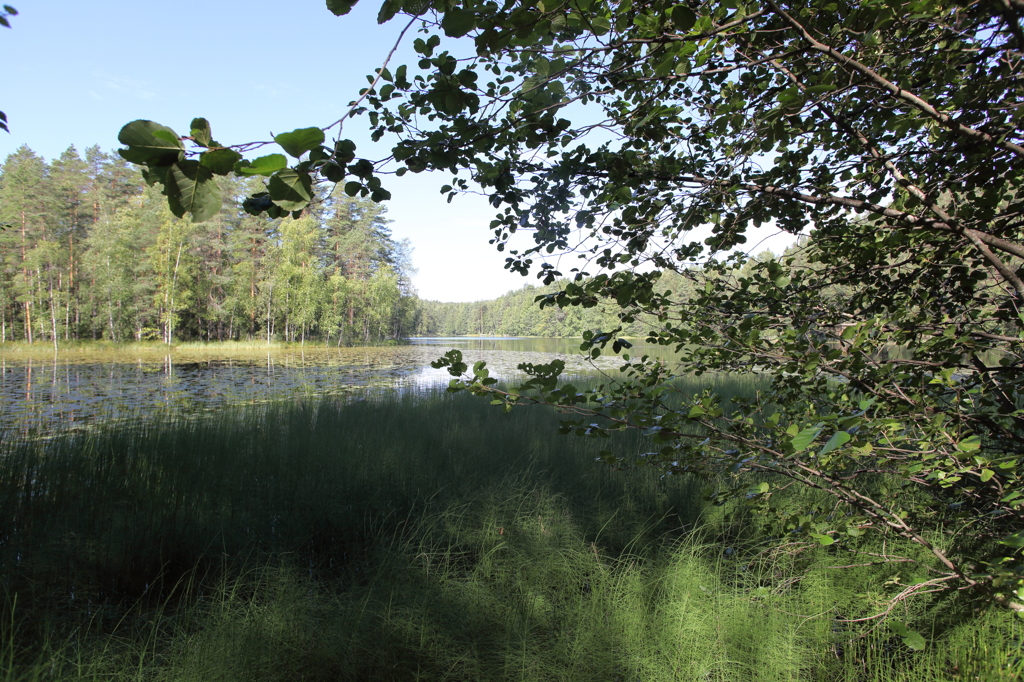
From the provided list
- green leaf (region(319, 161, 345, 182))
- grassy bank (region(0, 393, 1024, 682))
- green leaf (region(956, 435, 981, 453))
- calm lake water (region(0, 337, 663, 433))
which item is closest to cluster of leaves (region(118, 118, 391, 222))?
green leaf (region(319, 161, 345, 182))

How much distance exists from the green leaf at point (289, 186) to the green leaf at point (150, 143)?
15 centimetres

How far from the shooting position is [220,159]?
76cm

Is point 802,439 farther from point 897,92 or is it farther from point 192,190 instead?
point 192,190

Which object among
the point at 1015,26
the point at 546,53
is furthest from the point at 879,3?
the point at 546,53

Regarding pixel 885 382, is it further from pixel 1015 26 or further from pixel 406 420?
pixel 406 420

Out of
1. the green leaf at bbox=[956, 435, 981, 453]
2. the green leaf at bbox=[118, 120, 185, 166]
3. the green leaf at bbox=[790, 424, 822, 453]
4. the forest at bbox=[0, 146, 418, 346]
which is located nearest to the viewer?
the green leaf at bbox=[118, 120, 185, 166]

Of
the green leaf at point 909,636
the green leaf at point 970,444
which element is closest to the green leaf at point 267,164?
the green leaf at point 970,444

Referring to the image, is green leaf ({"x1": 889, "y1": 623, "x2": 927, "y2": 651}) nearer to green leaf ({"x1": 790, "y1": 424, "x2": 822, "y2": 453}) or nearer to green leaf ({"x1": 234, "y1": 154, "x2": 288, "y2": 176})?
green leaf ({"x1": 790, "y1": 424, "x2": 822, "y2": 453})

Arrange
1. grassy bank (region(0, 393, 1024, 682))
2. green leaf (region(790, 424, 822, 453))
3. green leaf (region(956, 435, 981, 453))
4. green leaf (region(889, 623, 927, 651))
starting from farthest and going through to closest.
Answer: grassy bank (region(0, 393, 1024, 682))
green leaf (region(889, 623, 927, 651))
green leaf (region(956, 435, 981, 453))
green leaf (region(790, 424, 822, 453))

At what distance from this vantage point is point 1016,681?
5.22 feet

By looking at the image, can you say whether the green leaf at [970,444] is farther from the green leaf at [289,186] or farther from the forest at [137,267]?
the forest at [137,267]

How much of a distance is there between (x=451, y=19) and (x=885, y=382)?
80.0 inches

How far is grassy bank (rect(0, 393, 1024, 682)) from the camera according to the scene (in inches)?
78.5

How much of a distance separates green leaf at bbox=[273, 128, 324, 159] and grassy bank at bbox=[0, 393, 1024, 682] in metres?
1.95
